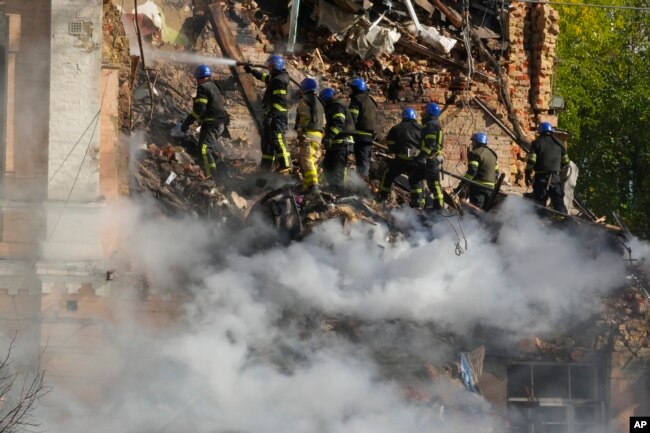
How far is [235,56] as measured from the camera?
61.4ft

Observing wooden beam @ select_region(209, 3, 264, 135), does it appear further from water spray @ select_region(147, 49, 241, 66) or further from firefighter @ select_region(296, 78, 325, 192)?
firefighter @ select_region(296, 78, 325, 192)

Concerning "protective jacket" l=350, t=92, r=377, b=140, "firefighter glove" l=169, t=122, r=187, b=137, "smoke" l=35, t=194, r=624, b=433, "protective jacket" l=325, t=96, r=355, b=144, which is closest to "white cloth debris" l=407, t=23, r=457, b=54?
"protective jacket" l=350, t=92, r=377, b=140

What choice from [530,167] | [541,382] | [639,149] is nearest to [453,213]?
[530,167]

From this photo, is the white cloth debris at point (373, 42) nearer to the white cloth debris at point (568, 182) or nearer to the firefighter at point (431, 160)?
the firefighter at point (431, 160)

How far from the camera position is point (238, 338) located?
15.6 m

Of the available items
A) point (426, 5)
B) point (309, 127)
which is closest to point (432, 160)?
point (309, 127)

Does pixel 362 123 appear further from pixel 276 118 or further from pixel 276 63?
pixel 276 63

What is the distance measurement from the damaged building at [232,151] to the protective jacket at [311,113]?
3.44ft

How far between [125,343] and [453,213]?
467 cm

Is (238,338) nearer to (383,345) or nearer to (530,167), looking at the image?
(383,345)

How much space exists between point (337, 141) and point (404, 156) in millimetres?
960

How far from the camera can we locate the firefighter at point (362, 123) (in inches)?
669

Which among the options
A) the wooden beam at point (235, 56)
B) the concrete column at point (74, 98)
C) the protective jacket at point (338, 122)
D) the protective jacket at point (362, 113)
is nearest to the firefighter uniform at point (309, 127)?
the protective jacket at point (338, 122)

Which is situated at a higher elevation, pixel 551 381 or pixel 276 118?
pixel 276 118
